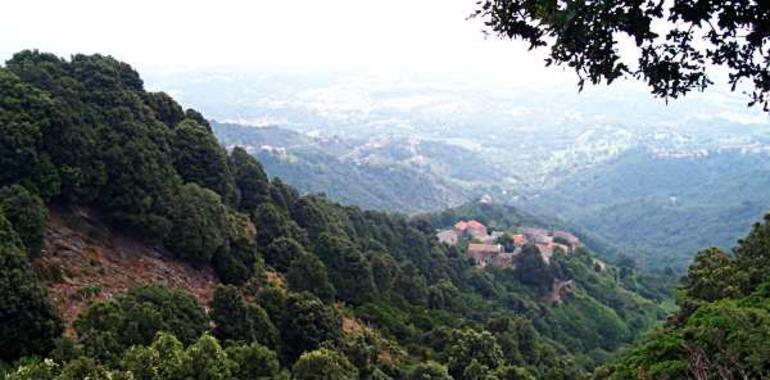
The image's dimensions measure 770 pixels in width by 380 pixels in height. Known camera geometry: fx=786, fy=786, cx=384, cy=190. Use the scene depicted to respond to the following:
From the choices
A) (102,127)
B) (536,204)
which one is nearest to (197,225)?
(102,127)

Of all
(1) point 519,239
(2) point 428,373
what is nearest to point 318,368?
(2) point 428,373

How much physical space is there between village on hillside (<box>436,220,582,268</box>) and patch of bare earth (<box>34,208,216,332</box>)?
39783mm

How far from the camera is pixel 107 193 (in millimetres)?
22078

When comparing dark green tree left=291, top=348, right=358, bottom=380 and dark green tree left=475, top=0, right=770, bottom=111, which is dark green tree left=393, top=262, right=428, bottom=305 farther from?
dark green tree left=475, top=0, right=770, bottom=111

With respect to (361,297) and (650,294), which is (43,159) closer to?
(361,297)

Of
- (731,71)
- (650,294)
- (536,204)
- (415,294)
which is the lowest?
(536,204)

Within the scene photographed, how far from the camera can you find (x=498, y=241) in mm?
68688

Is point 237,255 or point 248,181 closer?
point 237,255

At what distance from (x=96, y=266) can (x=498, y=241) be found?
2050 inches

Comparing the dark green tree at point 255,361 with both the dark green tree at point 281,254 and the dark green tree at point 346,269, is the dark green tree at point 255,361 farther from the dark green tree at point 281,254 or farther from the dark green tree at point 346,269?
the dark green tree at point 346,269

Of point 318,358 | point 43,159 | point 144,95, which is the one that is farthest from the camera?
point 144,95

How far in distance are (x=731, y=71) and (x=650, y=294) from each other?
203 ft

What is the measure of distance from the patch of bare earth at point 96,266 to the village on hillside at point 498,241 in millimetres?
39783

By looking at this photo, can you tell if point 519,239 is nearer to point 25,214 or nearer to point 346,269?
point 346,269
